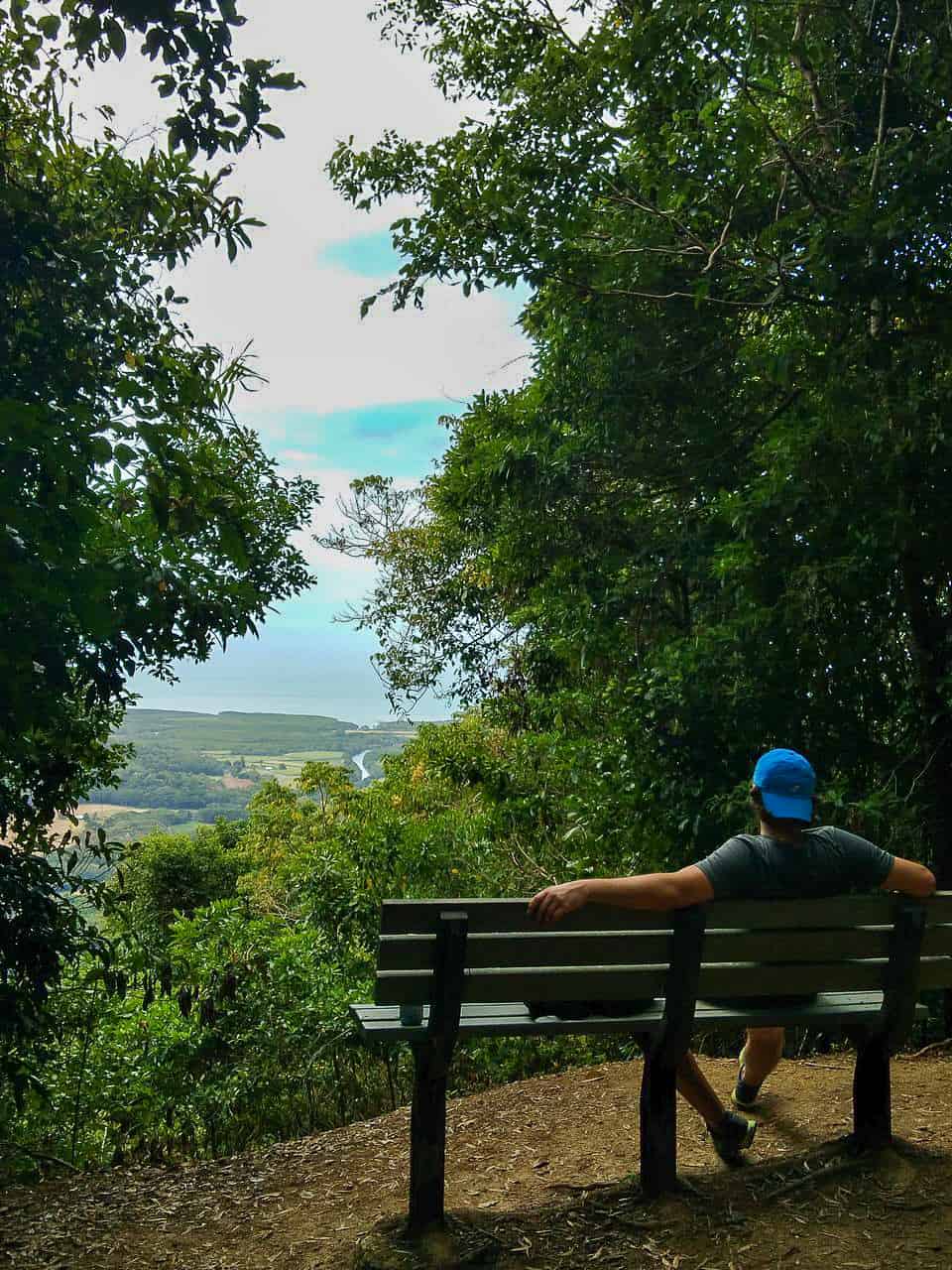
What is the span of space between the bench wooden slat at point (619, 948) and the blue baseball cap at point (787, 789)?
38cm

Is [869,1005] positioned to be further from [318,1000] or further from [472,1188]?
[318,1000]

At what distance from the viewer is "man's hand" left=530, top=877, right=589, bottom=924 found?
325cm

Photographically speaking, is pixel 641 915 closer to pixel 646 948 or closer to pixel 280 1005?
Result: pixel 646 948

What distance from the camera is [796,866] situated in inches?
139

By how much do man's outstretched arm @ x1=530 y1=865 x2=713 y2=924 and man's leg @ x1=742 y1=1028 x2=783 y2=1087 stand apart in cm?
108

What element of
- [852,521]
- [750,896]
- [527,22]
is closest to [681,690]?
[852,521]

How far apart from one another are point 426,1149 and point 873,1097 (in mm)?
1549

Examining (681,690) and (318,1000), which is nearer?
(681,690)

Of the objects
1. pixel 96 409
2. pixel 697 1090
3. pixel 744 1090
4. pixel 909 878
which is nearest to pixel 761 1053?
pixel 744 1090

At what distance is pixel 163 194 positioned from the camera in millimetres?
4785

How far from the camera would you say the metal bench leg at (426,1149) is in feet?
11.1

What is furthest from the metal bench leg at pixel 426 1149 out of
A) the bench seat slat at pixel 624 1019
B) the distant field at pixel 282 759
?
the distant field at pixel 282 759

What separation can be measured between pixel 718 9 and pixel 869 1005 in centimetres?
545

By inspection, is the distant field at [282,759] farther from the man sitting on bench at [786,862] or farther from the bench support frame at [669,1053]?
the man sitting on bench at [786,862]
